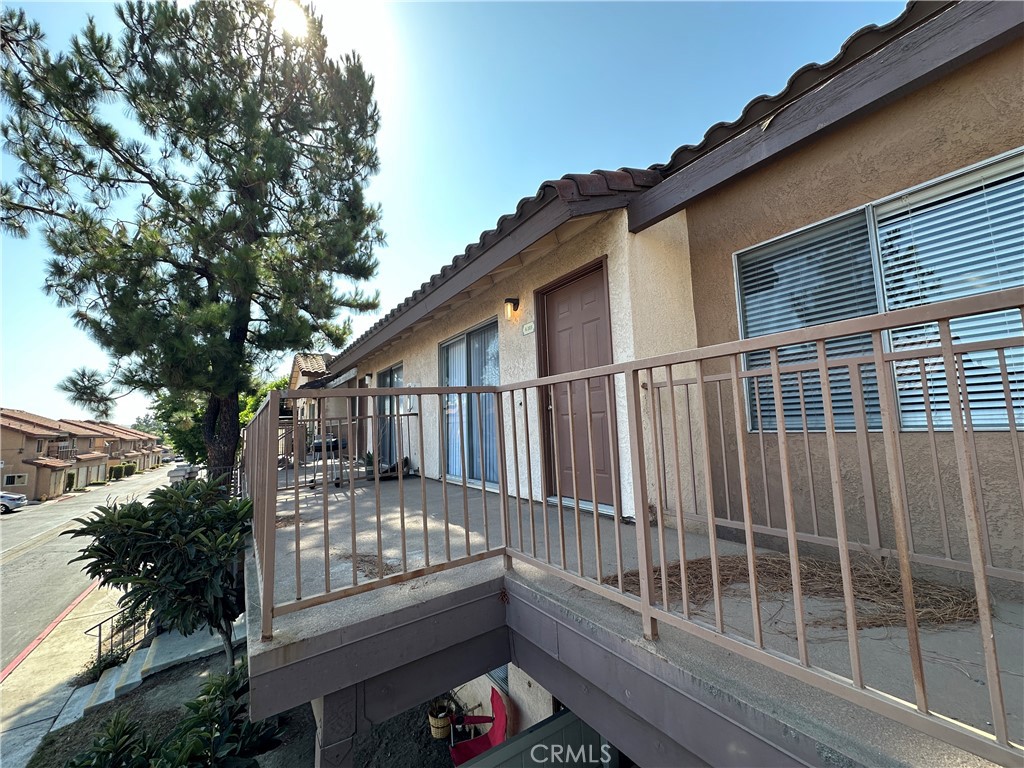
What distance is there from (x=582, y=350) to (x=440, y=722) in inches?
148

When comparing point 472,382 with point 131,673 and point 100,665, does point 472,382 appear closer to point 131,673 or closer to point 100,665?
point 131,673

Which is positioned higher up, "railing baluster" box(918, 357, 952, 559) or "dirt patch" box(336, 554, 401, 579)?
"railing baluster" box(918, 357, 952, 559)

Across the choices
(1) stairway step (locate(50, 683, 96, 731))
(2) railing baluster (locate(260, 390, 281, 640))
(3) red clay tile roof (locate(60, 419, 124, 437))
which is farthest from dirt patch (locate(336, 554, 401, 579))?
(3) red clay tile roof (locate(60, 419, 124, 437))

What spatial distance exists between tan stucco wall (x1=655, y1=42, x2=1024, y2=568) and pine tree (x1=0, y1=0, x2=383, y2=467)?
7448 millimetres

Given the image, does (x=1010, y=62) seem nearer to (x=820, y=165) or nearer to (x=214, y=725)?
(x=820, y=165)

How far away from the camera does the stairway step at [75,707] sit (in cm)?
544

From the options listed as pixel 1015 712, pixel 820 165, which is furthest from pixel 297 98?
pixel 1015 712

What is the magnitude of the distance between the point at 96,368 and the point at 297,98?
6.74m

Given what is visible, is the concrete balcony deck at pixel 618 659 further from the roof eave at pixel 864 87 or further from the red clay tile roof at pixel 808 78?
the red clay tile roof at pixel 808 78

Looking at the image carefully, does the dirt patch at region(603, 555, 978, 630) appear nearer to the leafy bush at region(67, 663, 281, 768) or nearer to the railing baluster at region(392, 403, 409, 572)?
the railing baluster at region(392, 403, 409, 572)

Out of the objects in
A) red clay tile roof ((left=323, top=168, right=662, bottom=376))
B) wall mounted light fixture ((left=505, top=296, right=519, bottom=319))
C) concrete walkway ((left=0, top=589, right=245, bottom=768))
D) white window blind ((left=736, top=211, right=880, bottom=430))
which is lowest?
concrete walkway ((left=0, top=589, right=245, bottom=768))

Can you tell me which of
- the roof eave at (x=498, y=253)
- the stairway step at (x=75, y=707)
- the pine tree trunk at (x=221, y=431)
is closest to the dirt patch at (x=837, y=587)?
the roof eave at (x=498, y=253)

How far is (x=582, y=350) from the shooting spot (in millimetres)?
3961

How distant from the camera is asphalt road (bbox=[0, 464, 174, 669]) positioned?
9.08m
